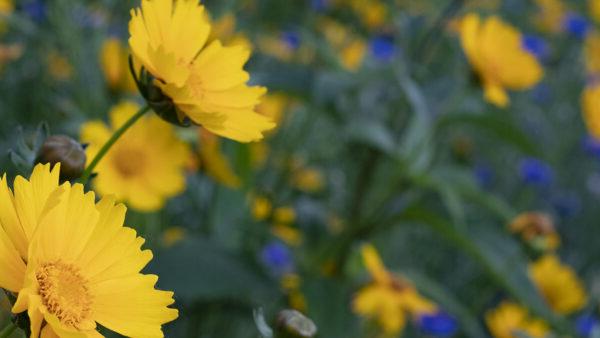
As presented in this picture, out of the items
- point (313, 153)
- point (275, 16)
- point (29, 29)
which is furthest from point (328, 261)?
point (275, 16)

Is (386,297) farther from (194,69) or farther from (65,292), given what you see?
(65,292)

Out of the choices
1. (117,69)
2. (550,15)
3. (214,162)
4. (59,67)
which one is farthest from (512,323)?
(550,15)

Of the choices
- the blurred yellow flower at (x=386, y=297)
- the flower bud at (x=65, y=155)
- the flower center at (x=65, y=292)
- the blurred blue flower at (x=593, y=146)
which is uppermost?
the blurred blue flower at (x=593, y=146)

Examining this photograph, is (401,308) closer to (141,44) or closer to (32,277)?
(141,44)

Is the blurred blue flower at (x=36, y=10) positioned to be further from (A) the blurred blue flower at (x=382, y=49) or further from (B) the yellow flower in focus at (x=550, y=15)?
(B) the yellow flower in focus at (x=550, y=15)

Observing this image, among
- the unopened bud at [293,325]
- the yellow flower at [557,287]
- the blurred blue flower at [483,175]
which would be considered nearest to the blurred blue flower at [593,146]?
the blurred blue flower at [483,175]

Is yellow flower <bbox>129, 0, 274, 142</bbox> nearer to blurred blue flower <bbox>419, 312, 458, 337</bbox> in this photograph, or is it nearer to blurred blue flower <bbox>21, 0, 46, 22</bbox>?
blurred blue flower <bbox>419, 312, 458, 337</bbox>

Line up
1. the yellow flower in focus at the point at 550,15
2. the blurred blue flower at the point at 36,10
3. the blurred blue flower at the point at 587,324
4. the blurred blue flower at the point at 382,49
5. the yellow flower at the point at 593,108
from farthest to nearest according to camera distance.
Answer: the yellow flower in focus at the point at 550,15 < the blurred blue flower at the point at 382,49 < the blurred blue flower at the point at 36,10 < the yellow flower at the point at 593,108 < the blurred blue flower at the point at 587,324
